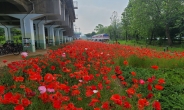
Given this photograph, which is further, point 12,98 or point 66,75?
point 66,75

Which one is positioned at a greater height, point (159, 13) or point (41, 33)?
point (159, 13)

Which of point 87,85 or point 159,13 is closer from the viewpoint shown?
point 87,85

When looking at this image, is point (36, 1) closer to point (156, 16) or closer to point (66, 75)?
point (66, 75)

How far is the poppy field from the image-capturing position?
5.58 feet

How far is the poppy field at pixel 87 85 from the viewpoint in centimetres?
170

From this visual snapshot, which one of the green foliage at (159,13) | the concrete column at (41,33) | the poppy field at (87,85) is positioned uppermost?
the green foliage at (159,13)

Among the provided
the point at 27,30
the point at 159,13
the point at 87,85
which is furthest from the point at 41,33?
the point at 87,85

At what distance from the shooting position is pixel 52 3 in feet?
45.9

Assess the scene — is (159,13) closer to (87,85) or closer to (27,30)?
(27,30)

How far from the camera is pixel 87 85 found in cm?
266

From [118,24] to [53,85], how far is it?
5084 centimetres

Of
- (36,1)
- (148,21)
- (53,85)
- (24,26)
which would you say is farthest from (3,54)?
(148,21)

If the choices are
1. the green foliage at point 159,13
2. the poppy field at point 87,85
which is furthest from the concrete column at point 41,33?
the poppy field at point 87,85

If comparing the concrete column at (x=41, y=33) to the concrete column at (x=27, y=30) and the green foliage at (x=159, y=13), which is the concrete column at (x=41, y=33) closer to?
the concrete column at (x=27, y=30)
